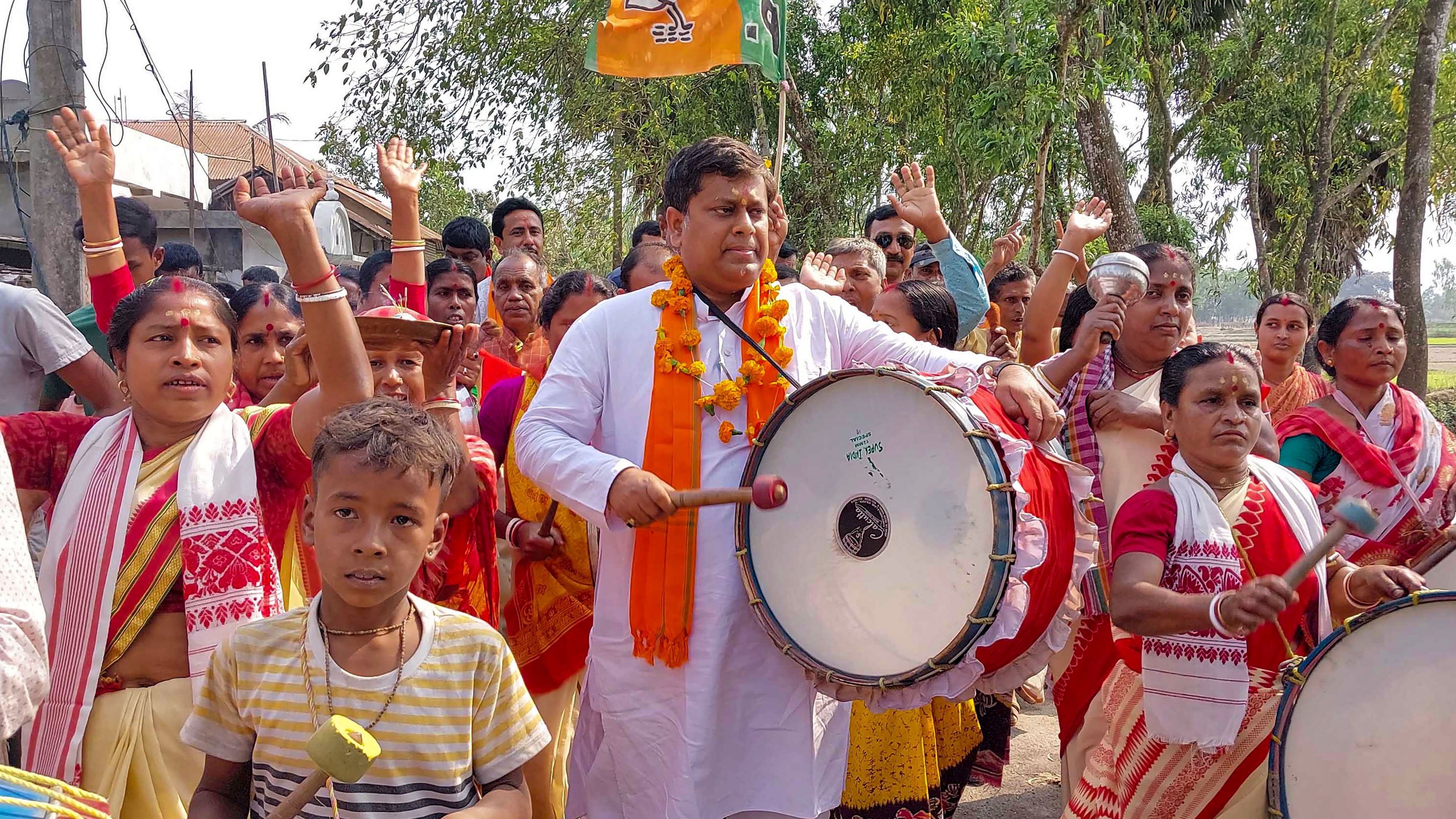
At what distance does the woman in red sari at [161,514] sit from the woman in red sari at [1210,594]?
1.96 metres

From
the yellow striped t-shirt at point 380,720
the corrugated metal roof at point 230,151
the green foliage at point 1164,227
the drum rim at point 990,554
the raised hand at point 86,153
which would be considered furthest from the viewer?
the corrugated metal roof at point 230,151

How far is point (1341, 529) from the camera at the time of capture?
2299 mm

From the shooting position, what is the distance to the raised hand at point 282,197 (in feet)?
8.30

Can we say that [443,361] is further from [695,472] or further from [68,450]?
[68,450]

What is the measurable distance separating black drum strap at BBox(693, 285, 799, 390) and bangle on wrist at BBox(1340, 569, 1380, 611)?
58.4 inches

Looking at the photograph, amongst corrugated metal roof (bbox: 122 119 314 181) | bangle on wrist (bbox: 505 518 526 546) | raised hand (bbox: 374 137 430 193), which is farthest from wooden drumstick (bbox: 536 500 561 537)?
corrugated metal roof (bbox: 122 119 314 181)

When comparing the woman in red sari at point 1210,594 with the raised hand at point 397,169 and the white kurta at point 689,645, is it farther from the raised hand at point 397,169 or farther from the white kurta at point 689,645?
the raised hand at point 397,169

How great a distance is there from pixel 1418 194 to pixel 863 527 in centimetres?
1044

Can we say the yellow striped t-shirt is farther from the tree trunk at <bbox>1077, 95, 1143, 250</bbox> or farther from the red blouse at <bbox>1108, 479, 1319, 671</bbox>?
→ the tree trunk at <bbox>1077, 95, 1143, 250</bbox>

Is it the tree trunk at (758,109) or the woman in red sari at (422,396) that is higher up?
the tree trunk at (758,109)

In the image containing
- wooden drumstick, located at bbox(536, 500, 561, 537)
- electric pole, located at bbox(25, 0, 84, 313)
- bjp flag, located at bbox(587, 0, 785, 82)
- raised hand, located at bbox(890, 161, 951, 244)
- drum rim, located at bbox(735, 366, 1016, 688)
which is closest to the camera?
drum rim, located at bbox(735, 366, 1016, 688)

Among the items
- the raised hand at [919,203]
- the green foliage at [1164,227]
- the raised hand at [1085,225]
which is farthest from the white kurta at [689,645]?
the green foliage at [1164,227]

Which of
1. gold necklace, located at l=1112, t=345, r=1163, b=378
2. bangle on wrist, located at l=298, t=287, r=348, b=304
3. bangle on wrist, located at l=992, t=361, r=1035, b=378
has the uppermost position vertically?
bangle on wrist, located at l=298, t=287, r=348, b=304

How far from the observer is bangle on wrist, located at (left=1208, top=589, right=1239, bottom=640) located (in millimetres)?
2680
